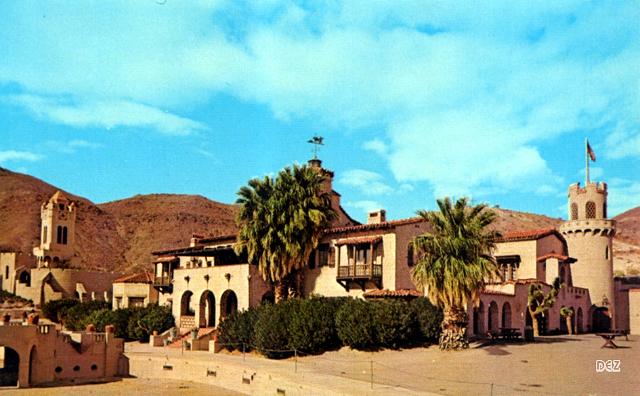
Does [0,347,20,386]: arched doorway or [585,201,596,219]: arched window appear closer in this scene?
[0,347,20,386]: arched doorway

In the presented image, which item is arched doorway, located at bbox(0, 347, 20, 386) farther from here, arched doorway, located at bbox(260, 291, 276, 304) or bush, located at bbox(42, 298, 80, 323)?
bush, located at bbox(42, 298, 80, 323)

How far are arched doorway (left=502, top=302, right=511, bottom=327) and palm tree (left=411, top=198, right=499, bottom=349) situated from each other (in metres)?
8.55

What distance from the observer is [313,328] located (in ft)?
119

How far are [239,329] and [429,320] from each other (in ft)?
36.5

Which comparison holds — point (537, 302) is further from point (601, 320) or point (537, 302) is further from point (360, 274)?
point (601, 320)

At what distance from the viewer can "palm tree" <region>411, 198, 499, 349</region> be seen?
109 ft

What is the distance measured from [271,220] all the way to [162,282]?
16282 mm

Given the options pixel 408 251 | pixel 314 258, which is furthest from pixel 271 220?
pixel 408 251

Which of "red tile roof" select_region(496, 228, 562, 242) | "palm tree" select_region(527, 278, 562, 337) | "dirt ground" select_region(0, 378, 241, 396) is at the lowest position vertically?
"dirt ground" select_region(0, 378, 241, 396)

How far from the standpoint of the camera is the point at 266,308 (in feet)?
128

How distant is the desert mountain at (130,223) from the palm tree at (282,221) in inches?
2936

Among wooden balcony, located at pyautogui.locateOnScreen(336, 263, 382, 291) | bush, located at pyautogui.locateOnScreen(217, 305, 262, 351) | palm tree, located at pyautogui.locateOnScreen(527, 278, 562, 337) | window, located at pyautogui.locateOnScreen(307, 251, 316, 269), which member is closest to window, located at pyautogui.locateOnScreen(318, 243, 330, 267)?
window, located at pyautogui.locateOnScreen(307, 251, 316, 269)

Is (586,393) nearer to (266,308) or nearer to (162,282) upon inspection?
(266,308)

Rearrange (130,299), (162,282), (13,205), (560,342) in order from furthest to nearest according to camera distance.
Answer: (13,205) → (130,299) → (162,282) → (560,342)
